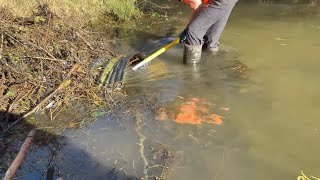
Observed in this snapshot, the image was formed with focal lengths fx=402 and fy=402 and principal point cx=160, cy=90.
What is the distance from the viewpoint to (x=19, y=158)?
140 inches

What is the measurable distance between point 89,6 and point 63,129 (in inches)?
184

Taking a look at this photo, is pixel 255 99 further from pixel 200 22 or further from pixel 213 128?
pixel 200 22

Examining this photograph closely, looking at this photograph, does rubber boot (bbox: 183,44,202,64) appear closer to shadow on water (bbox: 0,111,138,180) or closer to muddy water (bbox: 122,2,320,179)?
muddy water (bbox: 122,2,320,179)

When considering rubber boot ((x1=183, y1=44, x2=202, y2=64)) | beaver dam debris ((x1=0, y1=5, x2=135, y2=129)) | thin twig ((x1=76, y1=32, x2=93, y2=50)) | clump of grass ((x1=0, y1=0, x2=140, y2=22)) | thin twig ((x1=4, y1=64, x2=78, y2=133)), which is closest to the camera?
thin twig ((x1=4, y1=64, x2=78, y2=133))

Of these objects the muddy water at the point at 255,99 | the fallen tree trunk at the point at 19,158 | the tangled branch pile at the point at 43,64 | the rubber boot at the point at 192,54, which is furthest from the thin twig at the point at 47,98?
the rubber boot at the point at 192,54

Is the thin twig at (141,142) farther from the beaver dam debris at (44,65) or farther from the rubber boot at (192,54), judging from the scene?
the rubber boot at (192,54)

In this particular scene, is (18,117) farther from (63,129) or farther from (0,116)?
(63,129)

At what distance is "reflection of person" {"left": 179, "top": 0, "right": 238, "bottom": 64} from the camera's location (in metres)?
5.69

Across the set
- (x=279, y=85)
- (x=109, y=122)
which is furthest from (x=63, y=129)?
(x=279, y=85)

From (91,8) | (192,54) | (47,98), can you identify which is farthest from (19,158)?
(91,8)

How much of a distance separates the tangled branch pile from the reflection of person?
1.27 metres

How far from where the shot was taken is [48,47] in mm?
5375

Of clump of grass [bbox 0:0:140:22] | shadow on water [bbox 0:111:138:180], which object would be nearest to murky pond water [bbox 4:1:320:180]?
shadow on water [bbox 0:111:138:180]

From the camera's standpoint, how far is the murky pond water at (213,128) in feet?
11.8
